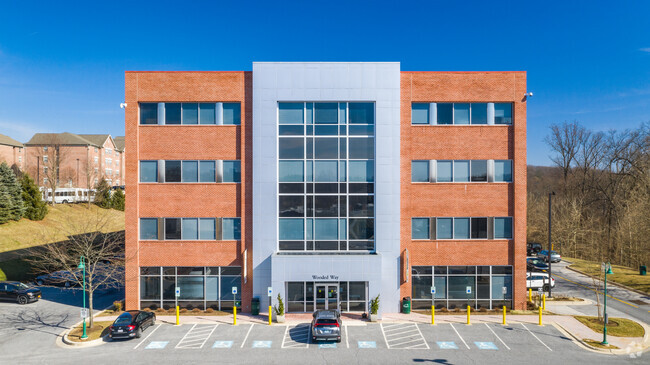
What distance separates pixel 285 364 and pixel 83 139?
89.5 meters

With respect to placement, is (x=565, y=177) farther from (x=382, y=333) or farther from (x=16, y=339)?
(x=16, y=339)

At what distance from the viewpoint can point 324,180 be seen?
973 inches

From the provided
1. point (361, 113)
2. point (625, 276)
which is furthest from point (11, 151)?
point (625, 276)

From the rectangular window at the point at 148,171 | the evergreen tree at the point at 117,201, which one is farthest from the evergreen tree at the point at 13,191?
the rectangular window at the point at 148,171

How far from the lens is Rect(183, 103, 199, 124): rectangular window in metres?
24.9

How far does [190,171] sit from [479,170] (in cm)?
2018

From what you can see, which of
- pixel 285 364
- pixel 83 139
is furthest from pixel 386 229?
pixel 83 139

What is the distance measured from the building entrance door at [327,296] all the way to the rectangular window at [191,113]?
14252mm

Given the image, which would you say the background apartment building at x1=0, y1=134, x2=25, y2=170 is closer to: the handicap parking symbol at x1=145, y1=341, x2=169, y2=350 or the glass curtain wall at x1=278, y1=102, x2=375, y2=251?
the handicap parking symbol at x1=145, y1=341, x2=169, y2=350

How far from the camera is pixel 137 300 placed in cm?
2469

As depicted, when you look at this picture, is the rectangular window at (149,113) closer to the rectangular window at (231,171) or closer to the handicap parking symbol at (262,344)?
the rectangular window at (231,171)

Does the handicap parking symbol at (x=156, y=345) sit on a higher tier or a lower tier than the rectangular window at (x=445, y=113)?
lower

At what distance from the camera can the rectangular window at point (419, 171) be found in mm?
25031

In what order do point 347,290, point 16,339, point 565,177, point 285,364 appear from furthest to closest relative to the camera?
point 565,177 → point 347,290 → point 16,339 → point 285,364
